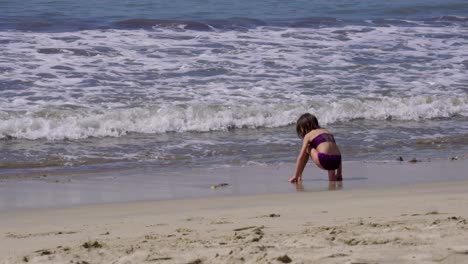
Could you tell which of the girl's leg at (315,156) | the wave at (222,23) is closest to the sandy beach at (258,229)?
the girl's leg at (315,156)

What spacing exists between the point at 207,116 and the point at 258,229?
544 centimetres

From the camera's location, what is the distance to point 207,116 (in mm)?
10508

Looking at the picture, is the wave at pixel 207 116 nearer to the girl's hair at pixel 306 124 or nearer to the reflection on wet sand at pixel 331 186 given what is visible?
the girl's hair at pixel 306 124

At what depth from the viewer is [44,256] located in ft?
14.7

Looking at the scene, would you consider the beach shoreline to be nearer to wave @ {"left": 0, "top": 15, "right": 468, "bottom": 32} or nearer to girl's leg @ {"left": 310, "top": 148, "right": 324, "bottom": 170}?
girl's leg @ {"left": 310, "top": 148, "right": 324, "bottom": 170}

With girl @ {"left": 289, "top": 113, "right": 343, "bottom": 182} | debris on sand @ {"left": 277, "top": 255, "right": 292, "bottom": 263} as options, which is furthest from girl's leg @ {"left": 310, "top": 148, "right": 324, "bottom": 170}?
debris on sand @ {"left": 277, "top": 255, "right": 292, "bottom": 263}

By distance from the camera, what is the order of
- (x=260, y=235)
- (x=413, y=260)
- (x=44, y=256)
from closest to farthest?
(x=413, y=260), (x=44, y=256), (x=260, y=235)

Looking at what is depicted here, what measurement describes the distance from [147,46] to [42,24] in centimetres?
264

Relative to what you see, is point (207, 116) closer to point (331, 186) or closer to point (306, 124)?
point (306, 124)

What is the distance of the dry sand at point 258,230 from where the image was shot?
172 inches

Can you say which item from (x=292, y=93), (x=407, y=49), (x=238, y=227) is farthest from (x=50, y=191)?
(x=407, y=49)

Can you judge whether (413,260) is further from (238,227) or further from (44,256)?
(44,256)

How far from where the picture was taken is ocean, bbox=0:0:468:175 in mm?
9094

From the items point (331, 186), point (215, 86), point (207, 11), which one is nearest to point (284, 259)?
point (331, 186)
